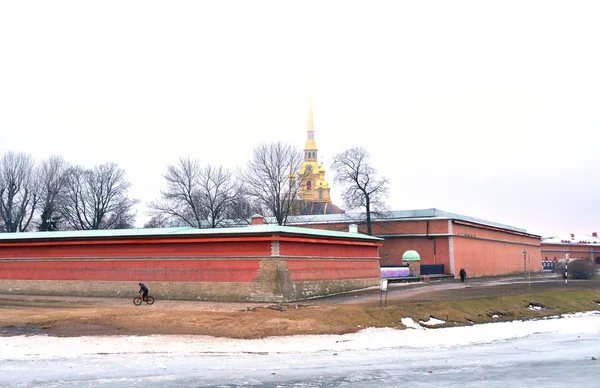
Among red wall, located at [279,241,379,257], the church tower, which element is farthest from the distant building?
red wall, located at [279,241,379,257]

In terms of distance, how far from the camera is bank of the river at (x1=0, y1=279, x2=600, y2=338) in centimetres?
2986

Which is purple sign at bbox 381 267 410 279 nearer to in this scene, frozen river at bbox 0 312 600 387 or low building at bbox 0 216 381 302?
low building at bbox 0 216 381 302

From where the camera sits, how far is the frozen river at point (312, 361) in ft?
67.6

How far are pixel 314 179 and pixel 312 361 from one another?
115684 mm

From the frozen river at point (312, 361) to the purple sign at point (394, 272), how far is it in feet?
94.4

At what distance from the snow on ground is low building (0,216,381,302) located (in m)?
10.1

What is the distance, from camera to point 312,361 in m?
24.0

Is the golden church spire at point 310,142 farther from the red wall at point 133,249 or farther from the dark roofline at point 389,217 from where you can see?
the red wall at point 133,249

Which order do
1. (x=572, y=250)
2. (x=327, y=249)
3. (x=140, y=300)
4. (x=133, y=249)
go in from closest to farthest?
1. (x=140, y=300)
2. (x=133, y=249)
3. (x=327, y=249)
4. (x=572, y=250)

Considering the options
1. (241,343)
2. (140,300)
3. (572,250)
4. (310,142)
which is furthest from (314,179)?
(241,343)

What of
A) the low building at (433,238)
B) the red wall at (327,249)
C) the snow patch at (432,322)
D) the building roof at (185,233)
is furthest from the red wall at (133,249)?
the low building at (433,238)

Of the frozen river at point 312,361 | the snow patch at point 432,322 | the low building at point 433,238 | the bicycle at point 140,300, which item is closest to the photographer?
the frozen river at point 312,361

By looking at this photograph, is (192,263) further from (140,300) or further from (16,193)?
(16,193)

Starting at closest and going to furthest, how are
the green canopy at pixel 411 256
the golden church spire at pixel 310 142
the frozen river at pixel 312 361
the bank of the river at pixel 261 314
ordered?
the frozen river at pixel 312 361 < the bank of the river at pixel 261 314 < the green canopy at pixel 411 256 < the golden church spire at pixel 310 142
